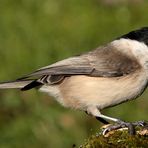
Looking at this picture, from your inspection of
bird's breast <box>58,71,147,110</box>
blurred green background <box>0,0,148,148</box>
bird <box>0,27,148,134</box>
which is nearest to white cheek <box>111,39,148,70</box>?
bird <box>0,27,148,134</box>

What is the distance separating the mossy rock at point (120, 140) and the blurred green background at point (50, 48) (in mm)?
1895

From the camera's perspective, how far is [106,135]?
11.9 feet

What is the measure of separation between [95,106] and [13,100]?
1.89 metres

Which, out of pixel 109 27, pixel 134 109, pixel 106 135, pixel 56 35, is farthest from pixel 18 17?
pixel 106 135

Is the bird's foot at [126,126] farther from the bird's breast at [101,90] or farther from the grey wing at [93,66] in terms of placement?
the grey wing at [93,66]

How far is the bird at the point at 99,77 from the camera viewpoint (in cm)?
441

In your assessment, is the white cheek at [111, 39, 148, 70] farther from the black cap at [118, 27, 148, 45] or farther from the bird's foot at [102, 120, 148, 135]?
the bird's foot at [102, 120, 148, 135]

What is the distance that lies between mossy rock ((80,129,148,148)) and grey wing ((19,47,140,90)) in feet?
3.13

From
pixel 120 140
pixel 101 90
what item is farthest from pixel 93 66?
pixel 120 140

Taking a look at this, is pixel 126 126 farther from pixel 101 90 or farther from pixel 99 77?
pixel 99 77

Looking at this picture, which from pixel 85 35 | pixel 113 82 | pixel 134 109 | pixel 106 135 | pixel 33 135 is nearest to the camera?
pixel 106 135

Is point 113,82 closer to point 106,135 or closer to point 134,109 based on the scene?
point 106,135

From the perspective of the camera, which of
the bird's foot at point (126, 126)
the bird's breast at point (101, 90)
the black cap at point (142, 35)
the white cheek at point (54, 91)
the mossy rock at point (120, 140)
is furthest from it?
the white cheek at point (54, 91)

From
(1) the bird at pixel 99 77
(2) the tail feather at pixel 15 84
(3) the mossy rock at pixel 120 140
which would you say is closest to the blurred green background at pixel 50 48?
(2) the tail feather at pixel 15 84
